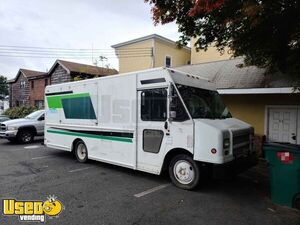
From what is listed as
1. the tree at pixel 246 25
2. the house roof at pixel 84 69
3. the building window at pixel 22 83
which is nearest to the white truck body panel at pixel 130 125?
the tree at pixel 246 25

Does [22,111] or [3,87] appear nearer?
[22,111]

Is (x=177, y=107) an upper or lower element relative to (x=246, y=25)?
lower

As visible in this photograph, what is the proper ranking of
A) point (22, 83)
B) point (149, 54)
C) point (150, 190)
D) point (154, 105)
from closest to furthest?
point (150, 190)
point (154, 105)
point (149, 54)
point (22, 83)

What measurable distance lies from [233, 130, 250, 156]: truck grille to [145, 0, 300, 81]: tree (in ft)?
6.73

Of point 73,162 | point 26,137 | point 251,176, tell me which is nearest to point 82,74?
point 26,137

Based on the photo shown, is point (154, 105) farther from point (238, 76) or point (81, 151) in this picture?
point (238, 76)

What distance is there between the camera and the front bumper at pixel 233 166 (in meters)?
5.01

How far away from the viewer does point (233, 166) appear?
208 inches

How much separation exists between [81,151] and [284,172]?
625 centimetres

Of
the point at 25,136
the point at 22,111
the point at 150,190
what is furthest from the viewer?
the point at 22,111

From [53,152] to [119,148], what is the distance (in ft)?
15.8

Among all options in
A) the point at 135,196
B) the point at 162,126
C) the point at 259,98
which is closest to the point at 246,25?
the point at 162,126

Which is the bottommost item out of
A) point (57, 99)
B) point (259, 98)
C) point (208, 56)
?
point (57, 99)

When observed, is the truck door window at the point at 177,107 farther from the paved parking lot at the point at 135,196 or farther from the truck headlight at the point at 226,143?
the paved parking lot at the point at 135,196
